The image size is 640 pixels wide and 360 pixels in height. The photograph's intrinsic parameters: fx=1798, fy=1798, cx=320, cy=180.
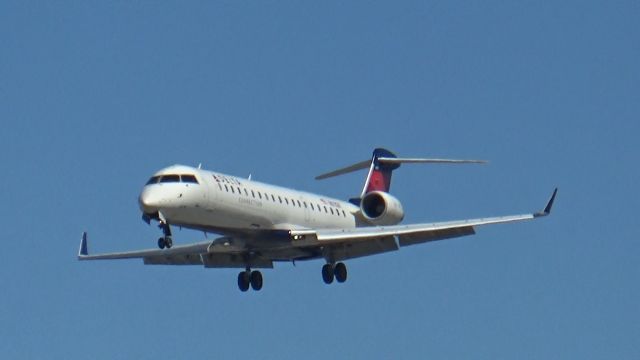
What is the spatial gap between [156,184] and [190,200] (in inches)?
37.8

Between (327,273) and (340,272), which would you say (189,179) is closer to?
(327,273)

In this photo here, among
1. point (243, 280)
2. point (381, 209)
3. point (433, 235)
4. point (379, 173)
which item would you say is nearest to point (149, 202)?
point (243, 280)

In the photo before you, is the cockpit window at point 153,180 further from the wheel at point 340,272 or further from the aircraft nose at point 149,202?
the wheel at point 340,272

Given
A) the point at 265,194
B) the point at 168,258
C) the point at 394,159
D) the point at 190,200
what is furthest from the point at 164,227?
the point at 394,159

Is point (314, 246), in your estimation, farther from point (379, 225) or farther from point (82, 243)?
point (82, 243)

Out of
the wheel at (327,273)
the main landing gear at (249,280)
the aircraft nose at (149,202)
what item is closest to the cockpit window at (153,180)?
the aircraft nose at (149,202)

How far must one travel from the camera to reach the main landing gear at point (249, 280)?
49.2 m

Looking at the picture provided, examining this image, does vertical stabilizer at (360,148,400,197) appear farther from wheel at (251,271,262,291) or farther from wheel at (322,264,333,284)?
wheel at (251,271,262,291)

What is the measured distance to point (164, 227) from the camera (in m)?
43.6

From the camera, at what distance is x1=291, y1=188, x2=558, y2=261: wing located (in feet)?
152

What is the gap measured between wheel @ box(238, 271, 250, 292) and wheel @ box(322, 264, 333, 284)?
6.95ft

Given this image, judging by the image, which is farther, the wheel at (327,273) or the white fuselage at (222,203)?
the wheel at (327,273)

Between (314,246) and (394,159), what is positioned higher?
(394,159)

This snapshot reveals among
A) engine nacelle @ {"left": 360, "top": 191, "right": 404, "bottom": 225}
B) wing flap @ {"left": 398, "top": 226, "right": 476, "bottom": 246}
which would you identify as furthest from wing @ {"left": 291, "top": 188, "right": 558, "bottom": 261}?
engine nacelle @ {"left": 360, "top": 191, "right": 404, "bottom": 225}
